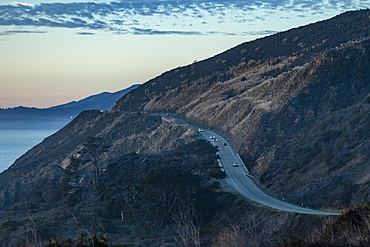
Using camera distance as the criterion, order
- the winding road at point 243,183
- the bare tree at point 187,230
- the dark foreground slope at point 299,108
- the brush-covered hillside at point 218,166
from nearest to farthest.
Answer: the bare tree at point 187,230 < the brush-covered hillside at point 218,166 < the winding road at point 243,183 < the dark foreground slope at point 299,108

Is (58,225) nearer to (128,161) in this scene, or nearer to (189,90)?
(128,161)

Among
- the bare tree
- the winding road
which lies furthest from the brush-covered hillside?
the winding road

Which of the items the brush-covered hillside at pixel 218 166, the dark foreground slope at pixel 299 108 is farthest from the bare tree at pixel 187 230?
the dark foreground slope at pixel 299 108

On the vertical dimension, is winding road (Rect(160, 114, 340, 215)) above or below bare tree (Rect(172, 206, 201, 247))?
below

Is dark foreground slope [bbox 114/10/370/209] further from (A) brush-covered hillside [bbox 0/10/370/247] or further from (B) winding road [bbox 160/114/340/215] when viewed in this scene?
(B) winding road [bbox 160/114/340/215]

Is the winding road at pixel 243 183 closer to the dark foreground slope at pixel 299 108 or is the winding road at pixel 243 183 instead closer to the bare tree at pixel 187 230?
the dark foreground slope at pixel 299 108

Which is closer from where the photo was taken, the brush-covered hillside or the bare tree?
the bare tree

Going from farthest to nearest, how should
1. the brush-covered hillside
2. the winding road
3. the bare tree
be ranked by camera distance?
1. the winding road
2. the brush-covered hillside
3. the bare tree
